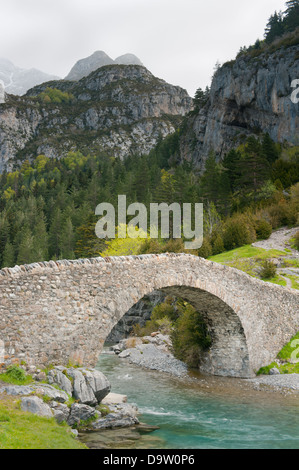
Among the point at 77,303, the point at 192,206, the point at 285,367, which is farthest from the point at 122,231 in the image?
the point at 77,303

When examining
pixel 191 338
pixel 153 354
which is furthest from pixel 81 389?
pixel 153 354

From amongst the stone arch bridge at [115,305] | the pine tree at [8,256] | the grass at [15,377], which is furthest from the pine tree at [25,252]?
the grass at [15,377]

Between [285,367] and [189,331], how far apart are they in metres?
5.55

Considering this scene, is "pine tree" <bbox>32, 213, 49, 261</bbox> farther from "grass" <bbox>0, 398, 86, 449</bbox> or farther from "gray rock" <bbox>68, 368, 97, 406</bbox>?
"grass" <bbox>0, 398, 86, 449</bbox>

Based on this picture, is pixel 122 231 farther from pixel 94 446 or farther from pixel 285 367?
pixel 94 446

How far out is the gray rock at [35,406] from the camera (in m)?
9.55

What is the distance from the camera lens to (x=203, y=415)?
1428 centimetres

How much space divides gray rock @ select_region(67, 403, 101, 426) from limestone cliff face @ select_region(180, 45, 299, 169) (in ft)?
227

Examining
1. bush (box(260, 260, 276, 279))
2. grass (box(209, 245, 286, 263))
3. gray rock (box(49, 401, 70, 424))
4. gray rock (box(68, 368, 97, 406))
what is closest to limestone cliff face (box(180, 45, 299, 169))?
grass (box(209, 245, 286, 263))

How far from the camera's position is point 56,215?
3036 inches

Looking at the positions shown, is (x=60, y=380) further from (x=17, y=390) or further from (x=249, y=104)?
(x=249, y=104)

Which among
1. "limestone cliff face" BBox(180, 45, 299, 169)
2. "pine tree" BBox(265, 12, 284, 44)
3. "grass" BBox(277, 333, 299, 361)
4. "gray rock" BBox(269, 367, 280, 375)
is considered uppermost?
"pine tree" BBox(265, 12, 284, 44)

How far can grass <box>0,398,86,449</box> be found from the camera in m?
7.59

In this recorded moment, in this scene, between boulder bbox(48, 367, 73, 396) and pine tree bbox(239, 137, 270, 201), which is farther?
pine tree bbox(239, 137, 270, 201)
